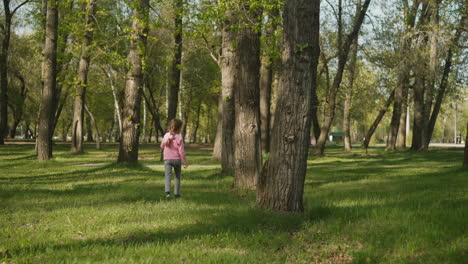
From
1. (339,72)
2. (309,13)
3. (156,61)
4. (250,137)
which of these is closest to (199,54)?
(156,61)

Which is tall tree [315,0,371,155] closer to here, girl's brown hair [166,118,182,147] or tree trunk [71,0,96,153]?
tree trunk [71,0,96,153]

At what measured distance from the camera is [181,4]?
1476cm

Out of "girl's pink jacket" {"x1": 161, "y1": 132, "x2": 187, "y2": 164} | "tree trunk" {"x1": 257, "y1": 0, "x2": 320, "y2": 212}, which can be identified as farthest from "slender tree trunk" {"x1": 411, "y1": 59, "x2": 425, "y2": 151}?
"tree trunk" {"x1": 257, "y1": 0, "x2": 320, "y2": 212}

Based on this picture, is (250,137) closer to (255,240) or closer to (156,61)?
(255,240)

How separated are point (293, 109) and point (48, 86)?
15.3m

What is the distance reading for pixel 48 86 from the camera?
61.8 feet

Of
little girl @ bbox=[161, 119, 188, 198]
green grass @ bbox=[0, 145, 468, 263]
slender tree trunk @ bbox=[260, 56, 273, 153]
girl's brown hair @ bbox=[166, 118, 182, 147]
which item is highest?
slender tree trunk @ bbox=[260, 56, 273, 153]

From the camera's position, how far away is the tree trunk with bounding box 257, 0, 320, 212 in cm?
654

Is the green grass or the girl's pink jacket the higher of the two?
A: the girl's pink jacket

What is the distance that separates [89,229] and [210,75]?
124ft

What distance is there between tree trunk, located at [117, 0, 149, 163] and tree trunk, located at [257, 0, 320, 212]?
31.7ft

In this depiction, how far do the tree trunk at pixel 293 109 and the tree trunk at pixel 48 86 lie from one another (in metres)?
14.8

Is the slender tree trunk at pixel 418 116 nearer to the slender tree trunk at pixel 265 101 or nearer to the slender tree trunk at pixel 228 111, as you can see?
the slender tree trunk at pixel 265 101

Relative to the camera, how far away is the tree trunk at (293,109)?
6.54m
